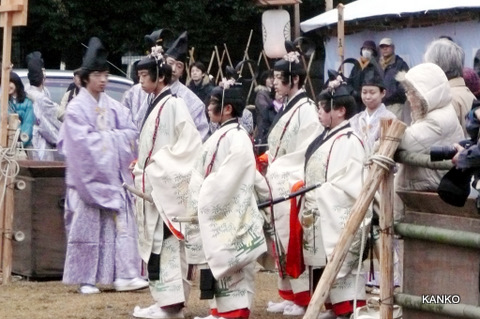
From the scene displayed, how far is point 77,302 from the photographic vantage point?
8.64m

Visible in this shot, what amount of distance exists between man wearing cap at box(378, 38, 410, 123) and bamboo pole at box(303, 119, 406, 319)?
512 cm

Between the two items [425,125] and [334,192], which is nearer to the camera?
[425,125]

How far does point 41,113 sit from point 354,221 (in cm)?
719

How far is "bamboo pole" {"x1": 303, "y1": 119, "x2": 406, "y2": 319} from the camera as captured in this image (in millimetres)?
5863

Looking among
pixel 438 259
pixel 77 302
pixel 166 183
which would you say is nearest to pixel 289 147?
pixel 166 183

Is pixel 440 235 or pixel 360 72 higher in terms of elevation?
pixel 360 72

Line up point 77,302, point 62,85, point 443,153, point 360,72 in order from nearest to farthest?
point 443,153
point 77,302
point 360,72
point 62,85

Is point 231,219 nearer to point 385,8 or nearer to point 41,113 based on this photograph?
Result: point 41,113

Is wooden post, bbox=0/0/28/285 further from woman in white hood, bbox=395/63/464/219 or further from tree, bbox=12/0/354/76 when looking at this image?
tree, bbox=12/0/354/76

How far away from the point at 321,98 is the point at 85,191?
2.19 meters

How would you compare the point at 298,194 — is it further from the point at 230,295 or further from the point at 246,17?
the point at 246,17

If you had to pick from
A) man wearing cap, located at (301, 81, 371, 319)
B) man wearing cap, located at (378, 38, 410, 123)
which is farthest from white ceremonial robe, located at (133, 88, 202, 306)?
man wearing cap, located at (378, 38, 410, 123)

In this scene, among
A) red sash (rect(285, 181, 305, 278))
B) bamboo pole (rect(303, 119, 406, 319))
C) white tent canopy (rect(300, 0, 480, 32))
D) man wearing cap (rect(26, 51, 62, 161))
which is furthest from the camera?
white tent canopy (rect(300, 0, 480, 32))

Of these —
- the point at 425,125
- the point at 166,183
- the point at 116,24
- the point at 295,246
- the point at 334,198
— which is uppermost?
the point at 116,24
